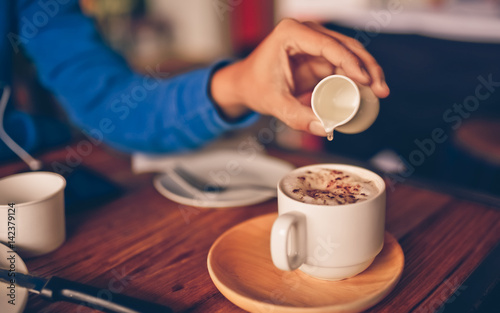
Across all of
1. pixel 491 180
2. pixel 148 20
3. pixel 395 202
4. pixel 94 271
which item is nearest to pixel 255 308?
pixel 94 271

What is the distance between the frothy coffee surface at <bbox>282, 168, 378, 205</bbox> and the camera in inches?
24.9

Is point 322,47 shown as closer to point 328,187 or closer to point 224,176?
point 328,187

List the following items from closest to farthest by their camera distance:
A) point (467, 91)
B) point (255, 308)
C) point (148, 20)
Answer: point (255, 308) < point (467, 91) < point (148, 20)

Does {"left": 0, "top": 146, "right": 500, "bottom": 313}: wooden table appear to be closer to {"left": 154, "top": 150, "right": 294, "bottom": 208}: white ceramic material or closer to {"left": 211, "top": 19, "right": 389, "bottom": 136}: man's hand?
{"left": 154, "top": 150, "right": 294, "bottom": 208}: white ceramic material

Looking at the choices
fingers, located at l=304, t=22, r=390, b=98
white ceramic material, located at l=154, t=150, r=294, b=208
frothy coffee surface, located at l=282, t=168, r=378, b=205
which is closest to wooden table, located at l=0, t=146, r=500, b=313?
white ceramic material, located at l=154, t=150, r=294, b=208

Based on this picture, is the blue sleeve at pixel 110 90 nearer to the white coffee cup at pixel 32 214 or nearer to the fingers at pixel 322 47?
the fingers at pixel 322 47

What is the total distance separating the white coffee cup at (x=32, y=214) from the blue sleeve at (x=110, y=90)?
0.39m

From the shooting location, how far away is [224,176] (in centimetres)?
106

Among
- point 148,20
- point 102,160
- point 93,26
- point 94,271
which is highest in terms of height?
point 93,26

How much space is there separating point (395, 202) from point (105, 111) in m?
0.80

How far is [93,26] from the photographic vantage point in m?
1.40

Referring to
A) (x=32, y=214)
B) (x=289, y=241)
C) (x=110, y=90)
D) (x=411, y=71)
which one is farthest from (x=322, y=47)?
(x=411, y=71)

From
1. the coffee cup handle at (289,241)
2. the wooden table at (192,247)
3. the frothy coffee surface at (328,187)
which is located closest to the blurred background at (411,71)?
the wooden table at (192,247)

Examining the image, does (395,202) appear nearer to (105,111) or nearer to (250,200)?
(250,200)
